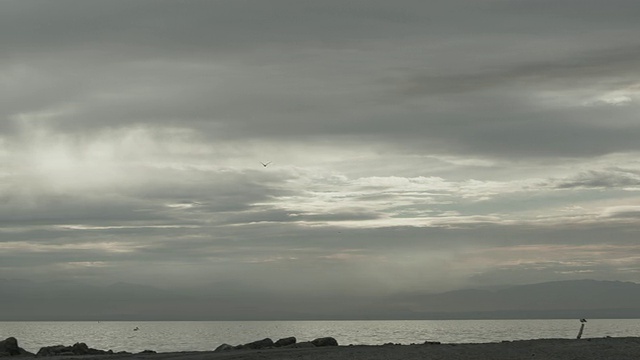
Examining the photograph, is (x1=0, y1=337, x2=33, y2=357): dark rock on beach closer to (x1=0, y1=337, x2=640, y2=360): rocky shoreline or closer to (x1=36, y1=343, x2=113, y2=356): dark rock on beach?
(x1=36, y1=343, x2=113, y2=356): dark rock on beach

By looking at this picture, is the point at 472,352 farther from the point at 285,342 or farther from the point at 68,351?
the point at 68,351

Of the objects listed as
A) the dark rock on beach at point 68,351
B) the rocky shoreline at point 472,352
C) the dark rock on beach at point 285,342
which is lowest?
the rocky shoreline at point 472,352

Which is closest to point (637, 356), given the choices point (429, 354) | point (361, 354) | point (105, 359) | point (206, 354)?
point (429, 354)

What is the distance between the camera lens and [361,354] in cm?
3469

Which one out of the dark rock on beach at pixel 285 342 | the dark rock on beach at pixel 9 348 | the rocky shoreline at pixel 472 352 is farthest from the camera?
the dark rock on beach at pixel 285 342

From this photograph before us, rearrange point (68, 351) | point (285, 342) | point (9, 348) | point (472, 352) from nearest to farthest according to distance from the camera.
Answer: point (472, 352)
point (9, 348)
point (68, 351)
point (285, 342)

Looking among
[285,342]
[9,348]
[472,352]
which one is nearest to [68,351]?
[9,348]

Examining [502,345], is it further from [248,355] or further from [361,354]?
[248,355]

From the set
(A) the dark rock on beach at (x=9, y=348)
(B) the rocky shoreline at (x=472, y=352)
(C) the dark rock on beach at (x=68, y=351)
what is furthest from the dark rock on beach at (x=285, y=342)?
(A) the dark rock on beach at (x=9, y=348)

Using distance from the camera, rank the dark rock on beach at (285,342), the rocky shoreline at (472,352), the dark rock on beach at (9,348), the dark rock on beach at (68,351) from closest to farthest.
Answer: the rocky shoreline at (472,352)
the dark rock on beach at (9,348)
the dark rock on beach at (68,351)
the dark rock on beach at (285,342)

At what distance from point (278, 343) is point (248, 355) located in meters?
8.97

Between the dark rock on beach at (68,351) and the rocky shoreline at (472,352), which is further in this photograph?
the dark rock on beach at (68,351)

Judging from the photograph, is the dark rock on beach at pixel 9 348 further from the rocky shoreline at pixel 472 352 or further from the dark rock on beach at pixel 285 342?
the dark rock on beach at pixel 285 342

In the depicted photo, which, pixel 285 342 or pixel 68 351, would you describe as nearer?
pixel 68 351
